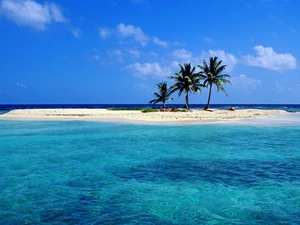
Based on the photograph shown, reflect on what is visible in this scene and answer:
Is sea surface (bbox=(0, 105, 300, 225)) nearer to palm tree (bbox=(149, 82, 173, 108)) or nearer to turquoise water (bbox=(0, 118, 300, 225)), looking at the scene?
turquoise water (bbox=(0, 118, 300, 225))

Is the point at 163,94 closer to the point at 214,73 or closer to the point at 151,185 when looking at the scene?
the point at 214,73

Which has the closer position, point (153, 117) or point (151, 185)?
point (151, 185)

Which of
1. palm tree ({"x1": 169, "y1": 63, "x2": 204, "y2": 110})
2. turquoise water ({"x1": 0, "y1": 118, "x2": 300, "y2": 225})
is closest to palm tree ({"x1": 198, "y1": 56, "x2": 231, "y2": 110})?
palm tree ({"x1": 169, "y1": 63, "x2": 204, "y2": 110})

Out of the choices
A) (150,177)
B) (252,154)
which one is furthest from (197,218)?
(252,154)

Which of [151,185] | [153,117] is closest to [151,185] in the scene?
[151,185]

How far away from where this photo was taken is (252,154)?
13.3 m

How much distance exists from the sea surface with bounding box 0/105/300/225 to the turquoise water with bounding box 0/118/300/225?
21mm

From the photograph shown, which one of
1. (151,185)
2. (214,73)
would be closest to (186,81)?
(214,73)

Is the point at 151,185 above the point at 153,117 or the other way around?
the other way around

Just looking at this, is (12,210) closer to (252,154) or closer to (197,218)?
(197,218)

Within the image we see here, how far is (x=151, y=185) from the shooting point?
27.9ft

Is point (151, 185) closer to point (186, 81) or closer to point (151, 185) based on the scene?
point (151, 185)

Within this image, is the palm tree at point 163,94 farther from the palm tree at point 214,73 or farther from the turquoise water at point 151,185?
the turquoise water at point 151,185

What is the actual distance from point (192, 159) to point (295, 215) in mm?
6183
